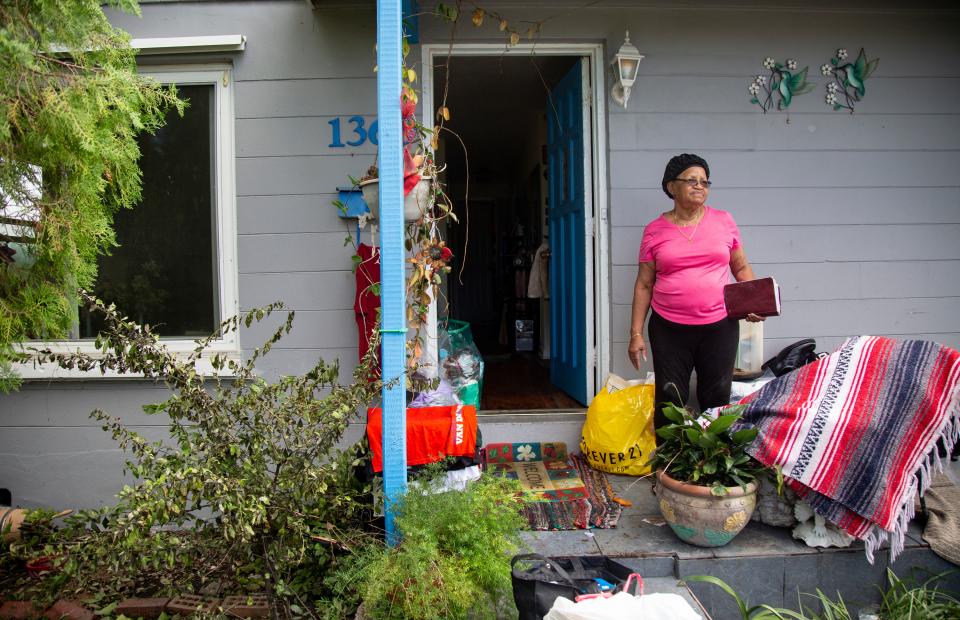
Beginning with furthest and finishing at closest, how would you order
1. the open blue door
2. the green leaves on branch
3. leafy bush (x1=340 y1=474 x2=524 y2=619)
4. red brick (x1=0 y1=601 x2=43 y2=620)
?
1. the open blue door
2. red brick (x1=0 y1=601 x2=43 y2=620)
3. leafy bush (x1=340 y1=474 x2=524 y2=619)
4. the green leaves on branch

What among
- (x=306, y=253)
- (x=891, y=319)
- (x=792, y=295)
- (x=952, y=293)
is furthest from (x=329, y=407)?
(x=952, y=293)

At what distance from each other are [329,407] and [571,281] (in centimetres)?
247

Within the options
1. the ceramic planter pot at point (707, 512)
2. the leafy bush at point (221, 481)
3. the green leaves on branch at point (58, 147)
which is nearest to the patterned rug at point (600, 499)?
the ceramic planter pot at point (707, 512)

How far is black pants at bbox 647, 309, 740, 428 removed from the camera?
309 cm

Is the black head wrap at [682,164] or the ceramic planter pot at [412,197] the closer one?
the ceramic planter pot at [412,197]

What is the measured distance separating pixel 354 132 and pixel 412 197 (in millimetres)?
1391

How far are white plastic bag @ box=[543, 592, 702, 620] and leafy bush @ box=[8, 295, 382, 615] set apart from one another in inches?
33.7

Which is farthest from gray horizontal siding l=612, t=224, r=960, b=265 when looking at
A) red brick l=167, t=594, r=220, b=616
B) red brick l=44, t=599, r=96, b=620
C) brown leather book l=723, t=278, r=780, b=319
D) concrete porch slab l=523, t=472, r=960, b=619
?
red brick l=44, t=599, r=96, b=620

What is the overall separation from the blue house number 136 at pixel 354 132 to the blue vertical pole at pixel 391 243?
1389 millimetres

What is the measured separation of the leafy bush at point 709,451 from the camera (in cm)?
257

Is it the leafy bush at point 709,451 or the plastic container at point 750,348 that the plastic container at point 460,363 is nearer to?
the leafy bush at point 709,451

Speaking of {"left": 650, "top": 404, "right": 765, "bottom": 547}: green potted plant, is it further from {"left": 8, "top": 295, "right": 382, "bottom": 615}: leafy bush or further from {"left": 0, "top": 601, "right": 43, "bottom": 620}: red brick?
{"left": 0, "top": 601, "right": 43, "bottom": 620}: red brick

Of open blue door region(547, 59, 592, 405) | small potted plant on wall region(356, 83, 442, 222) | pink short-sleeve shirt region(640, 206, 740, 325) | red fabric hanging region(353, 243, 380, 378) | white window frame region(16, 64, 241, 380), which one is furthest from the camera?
open blue door region(547, 59, 592, 405)

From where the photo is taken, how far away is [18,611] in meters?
2.69
